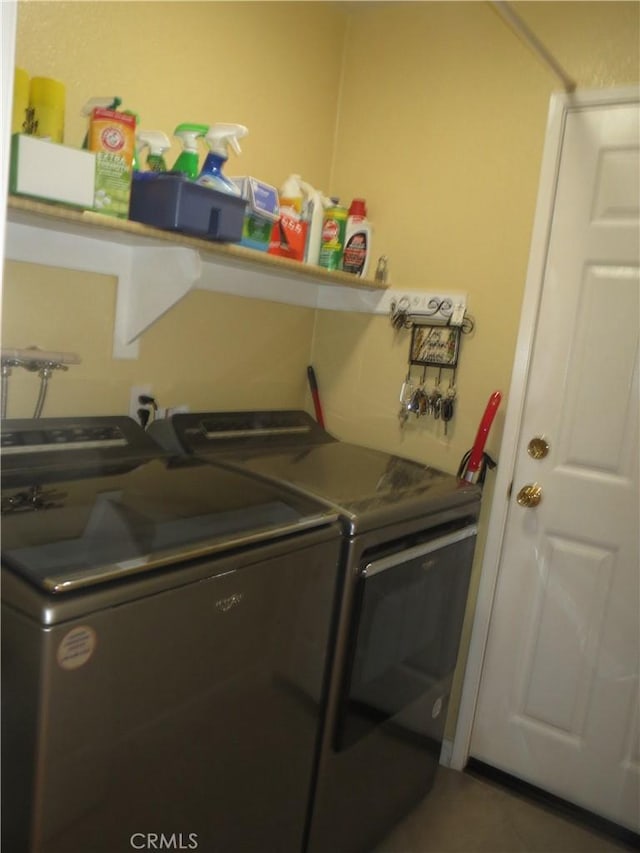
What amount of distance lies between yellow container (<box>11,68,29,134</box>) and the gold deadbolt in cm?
Answer: 162

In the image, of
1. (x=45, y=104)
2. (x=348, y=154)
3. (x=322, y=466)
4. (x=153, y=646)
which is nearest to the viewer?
(x=153, y=646)

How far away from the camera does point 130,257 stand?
172cm

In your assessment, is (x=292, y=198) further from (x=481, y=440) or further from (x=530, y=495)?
(x=530, y=495)

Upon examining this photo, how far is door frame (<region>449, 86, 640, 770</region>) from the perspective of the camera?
1.97 metres

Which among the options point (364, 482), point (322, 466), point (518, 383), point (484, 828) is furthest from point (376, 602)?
point (484, 828)

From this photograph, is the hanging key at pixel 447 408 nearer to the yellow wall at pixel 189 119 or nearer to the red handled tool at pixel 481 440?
the red handled tool at pixel 481 440

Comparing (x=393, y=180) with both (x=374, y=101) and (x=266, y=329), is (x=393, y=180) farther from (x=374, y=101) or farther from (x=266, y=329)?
(x=266, y=329)

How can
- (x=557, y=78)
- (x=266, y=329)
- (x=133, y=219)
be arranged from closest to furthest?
(x=133, y=219), (x=557, y=78), (x=266, y=329)

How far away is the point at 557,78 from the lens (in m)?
1.86

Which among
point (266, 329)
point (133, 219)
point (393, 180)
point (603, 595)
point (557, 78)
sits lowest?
point (603, 595)

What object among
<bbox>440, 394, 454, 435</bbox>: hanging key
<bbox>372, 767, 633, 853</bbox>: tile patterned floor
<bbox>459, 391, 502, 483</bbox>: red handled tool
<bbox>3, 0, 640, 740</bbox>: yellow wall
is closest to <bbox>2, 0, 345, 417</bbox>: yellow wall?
<bbox>3, 0, 640, 740</bbox>: yellow wall

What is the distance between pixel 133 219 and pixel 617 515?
5.20 feet

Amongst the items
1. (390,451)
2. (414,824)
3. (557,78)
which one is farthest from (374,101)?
(414,824)

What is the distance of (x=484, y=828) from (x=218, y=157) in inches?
81.3
